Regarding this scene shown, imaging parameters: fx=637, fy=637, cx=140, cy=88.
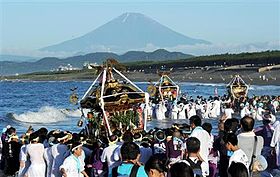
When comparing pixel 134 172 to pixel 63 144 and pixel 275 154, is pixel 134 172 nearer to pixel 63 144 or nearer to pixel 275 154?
pixel 63 144

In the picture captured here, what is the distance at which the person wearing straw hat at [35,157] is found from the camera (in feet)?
36.9

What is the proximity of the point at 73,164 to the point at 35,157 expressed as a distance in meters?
1.51

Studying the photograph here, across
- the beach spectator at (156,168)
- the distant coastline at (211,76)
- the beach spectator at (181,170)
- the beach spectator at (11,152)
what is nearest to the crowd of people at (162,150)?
the beach spectator at (156,168)

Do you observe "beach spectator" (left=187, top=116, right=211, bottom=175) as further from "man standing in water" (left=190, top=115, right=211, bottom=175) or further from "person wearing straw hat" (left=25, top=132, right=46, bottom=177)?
"person wearing straw hat" (left=25, top=132, right=46, bottom=177)

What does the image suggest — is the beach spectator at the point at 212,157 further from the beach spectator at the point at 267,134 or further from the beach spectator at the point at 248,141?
the beach spectator at the point at 248,141

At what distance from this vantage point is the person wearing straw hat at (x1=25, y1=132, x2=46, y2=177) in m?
11.2

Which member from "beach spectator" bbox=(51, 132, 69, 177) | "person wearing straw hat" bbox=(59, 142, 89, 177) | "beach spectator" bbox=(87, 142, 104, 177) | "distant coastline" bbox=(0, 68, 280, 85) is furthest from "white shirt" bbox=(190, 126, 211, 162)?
"distant coastline" bbox=(0, 68, 280, 85)

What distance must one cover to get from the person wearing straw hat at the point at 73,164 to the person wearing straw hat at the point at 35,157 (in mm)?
1267

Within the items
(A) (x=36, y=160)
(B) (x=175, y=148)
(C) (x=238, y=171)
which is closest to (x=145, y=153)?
(B) (x=175, y=148)

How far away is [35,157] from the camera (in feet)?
37.0

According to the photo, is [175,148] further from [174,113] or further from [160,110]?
[174,113]

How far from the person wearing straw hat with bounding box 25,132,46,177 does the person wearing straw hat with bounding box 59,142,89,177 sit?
4.16 ft

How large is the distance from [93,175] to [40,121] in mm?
34065

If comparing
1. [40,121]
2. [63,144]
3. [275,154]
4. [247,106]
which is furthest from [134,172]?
[40,121]
